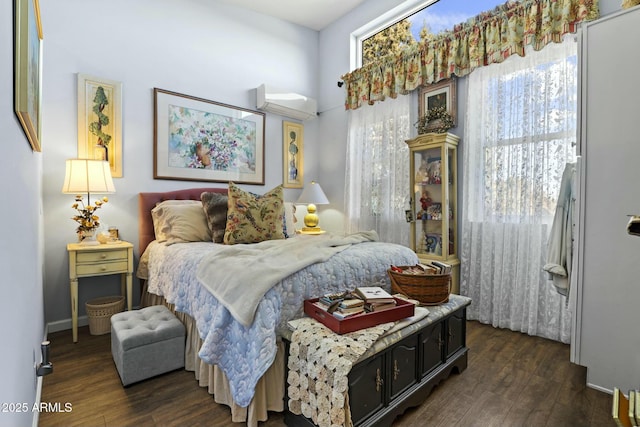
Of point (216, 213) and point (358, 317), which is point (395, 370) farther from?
point (216, 213)

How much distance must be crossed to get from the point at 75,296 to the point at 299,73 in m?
3.65

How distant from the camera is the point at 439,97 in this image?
3.26m

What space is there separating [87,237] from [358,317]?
250 centimetres

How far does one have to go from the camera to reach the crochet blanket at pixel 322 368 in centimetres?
127

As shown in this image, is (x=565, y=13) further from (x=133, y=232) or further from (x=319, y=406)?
(x=133, y=232)

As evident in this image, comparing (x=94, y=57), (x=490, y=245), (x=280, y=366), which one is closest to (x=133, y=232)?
(x=94, y=57)

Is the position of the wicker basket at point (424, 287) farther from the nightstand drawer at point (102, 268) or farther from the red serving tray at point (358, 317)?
the nightstand drawer at point (102, 268)

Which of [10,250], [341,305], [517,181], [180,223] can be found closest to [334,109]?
[517,181]

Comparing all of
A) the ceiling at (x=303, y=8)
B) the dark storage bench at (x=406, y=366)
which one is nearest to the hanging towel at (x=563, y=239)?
the dark storage bench at (x=406, y=366)

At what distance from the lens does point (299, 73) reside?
4.45 metres

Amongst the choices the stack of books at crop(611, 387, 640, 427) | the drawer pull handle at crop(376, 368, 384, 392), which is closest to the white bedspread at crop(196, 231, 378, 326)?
the drawer pull handle at crop(376, 368, 384, 392)

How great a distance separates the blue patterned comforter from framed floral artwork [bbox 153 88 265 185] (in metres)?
1.35

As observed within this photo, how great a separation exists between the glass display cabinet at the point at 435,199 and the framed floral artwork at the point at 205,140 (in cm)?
190

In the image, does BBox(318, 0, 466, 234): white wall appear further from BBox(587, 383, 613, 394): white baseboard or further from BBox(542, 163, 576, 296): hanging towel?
BBox(587, 383, 613, 394): white baseboard
